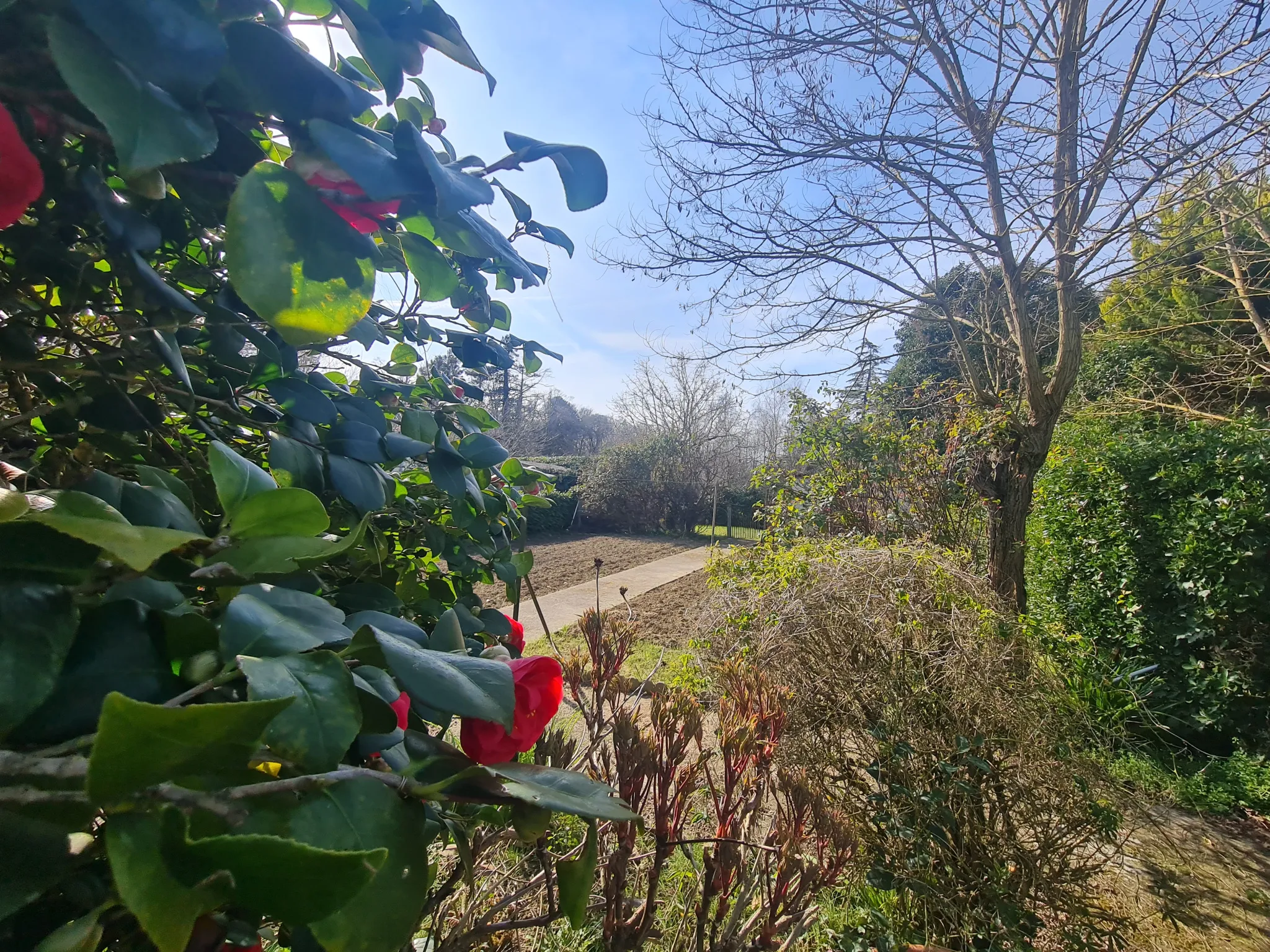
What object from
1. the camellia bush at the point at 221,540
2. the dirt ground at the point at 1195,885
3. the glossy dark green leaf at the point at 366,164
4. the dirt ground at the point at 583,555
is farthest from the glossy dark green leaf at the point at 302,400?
the dirt ground at the point at 583,555

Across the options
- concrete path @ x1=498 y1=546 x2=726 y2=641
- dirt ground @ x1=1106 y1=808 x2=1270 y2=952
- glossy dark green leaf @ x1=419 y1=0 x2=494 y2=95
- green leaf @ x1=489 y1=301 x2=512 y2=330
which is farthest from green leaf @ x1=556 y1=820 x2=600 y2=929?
concrete path @ x1=498 y1=546 x2=726 y2=641

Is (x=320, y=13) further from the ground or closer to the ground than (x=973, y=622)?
further from the ground

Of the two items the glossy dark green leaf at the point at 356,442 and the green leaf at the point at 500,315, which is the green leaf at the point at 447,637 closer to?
the glossy dark green leaf at the point at 356,442

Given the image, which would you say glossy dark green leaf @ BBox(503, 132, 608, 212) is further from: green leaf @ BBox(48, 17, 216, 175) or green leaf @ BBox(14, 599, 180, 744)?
green leaf @ BBox(14, 599, 180, 744)

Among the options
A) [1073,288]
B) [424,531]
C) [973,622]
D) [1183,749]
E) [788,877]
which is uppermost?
[1073,288]

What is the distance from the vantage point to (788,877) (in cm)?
138

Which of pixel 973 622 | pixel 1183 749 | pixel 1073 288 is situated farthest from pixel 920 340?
pixel 973 622

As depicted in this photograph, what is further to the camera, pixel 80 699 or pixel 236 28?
pixel 236 28

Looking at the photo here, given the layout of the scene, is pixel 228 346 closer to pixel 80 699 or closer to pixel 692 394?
pixel 80 699

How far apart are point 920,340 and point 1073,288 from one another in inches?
349

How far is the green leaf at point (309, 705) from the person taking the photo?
292 millimetres

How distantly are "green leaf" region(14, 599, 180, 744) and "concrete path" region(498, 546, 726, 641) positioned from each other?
13.5ft

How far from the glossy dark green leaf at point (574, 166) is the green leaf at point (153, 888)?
0.48 metres

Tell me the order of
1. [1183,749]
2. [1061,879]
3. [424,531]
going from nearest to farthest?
[424,531] → [1061,879] → [1183,749]
